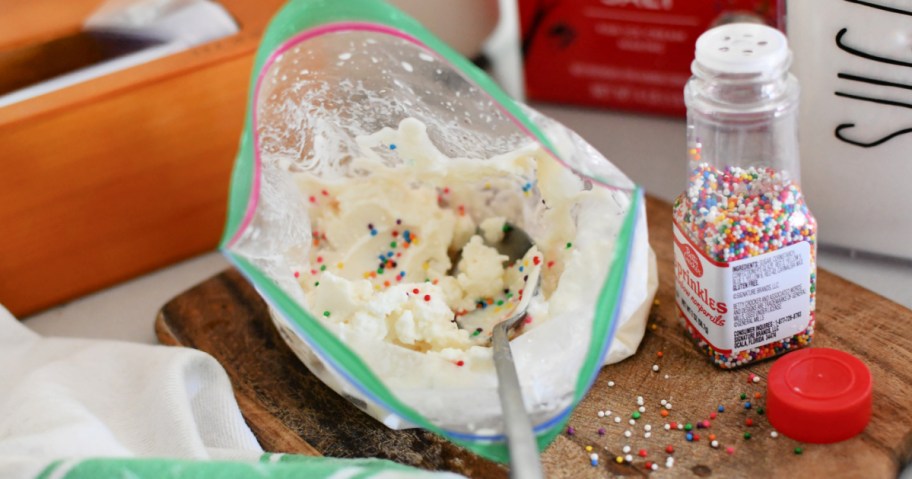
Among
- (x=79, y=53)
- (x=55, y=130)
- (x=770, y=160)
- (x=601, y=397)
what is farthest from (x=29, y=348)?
(x=770, y=160)

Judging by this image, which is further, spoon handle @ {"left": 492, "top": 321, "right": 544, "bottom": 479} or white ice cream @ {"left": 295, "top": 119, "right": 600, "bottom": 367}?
white ice cream @ {"left": 295, "top": 119, "right": 600, "bottom": 367}

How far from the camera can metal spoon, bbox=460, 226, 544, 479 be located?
511 mm

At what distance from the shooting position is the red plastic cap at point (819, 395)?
591mm

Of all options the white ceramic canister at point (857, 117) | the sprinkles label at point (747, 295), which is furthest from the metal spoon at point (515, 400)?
the white ceramic canister at point (857, 117)

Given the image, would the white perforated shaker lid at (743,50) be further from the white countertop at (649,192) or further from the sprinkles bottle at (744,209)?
the white countertop at (649,192)

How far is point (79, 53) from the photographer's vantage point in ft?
3.03

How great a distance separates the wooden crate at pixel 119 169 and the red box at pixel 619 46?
264mm

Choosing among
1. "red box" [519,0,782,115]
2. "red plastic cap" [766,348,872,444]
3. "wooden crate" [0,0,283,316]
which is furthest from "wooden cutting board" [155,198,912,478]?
"red box" [519,0,782,115]

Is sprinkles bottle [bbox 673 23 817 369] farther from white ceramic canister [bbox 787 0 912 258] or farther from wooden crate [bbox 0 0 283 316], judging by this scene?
wooden crate [bbox 0 0 283 316]

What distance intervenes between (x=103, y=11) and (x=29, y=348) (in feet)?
1.09

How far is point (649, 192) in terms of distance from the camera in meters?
0.88

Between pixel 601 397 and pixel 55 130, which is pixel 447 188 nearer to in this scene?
pixel 601 397

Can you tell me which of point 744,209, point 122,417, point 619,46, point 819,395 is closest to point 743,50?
point 744,209

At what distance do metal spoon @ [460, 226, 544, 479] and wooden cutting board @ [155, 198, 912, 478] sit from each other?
68 mm
